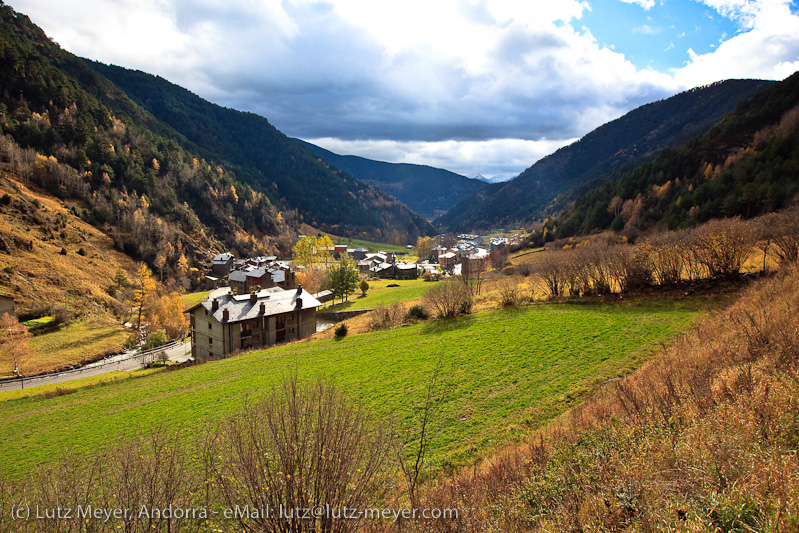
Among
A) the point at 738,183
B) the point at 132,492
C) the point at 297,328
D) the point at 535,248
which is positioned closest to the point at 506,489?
the point at 132,492

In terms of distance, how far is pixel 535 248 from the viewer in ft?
353

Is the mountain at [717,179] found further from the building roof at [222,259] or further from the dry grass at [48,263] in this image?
the dry grass at [48,263]

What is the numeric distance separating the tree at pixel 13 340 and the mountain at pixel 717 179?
105680 mm

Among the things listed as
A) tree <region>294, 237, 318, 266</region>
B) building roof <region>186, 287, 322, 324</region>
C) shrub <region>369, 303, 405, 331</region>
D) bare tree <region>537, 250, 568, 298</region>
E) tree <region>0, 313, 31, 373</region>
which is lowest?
tree <region>0, 313, 31, 373</region>

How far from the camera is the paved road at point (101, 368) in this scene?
36.6 m

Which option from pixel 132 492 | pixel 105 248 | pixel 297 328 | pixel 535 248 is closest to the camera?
pixel 132 492

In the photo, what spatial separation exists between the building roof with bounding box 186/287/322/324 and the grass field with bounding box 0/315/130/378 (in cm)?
1810

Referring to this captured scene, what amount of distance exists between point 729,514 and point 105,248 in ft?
391

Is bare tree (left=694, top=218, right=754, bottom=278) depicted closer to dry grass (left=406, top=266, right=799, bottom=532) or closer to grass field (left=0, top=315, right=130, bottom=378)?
dry grass (left=406, top=266, right=799, bottom=532)

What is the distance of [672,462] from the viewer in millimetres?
6219

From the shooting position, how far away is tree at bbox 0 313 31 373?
40.1 m

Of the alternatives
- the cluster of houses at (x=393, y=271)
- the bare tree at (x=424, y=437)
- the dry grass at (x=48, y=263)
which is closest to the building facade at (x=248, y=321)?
the bare tree at (x=424, y=437)

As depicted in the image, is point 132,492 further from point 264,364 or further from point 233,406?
point 264,364

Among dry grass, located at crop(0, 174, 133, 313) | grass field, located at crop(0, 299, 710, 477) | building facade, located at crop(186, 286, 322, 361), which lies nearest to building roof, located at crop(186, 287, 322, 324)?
building facade, located at crop(186, 286, 322, 361)
